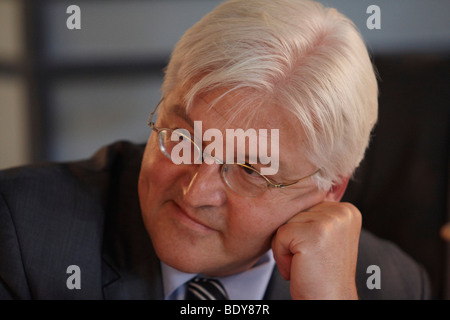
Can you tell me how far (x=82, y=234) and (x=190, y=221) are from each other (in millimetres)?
309

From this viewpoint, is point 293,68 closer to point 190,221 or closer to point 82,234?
point 190,221

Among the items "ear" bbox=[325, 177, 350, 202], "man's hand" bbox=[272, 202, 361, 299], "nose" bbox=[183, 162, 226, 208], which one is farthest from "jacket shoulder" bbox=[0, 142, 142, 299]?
"ear" bbox=[325, 177, 350, 202]

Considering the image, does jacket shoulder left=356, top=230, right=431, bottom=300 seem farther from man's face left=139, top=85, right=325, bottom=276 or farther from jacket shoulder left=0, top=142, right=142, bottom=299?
jacket shoulder left=0, top=142, right=142, bottom=299

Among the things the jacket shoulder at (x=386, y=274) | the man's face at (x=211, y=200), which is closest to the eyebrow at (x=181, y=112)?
the man's face at (x=211, y=200)

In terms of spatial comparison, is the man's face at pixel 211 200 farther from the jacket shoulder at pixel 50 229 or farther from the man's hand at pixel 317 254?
the jacket shoulder at pixel 50 229

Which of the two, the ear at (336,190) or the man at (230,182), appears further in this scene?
the ear at (336,190)

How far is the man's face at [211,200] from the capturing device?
0.97 meters

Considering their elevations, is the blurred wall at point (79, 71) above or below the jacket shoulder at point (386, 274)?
above

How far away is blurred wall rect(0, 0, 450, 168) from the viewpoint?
9.48 feet

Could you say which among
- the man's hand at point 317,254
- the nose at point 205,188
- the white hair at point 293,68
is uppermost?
the white hair at point 293,68

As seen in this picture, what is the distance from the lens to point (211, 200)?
99 centimetres

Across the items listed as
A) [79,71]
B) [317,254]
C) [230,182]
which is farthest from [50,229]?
[79,71]
